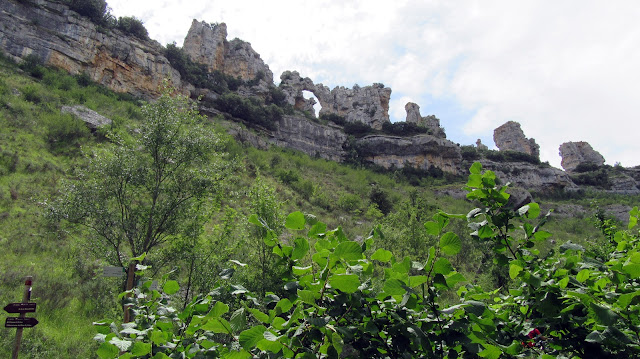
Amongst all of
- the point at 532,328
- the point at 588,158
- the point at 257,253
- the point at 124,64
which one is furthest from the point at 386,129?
the point at 532,328

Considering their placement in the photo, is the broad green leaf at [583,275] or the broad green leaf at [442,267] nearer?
the broad green leaf at [442,267]

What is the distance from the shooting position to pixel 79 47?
30172 mm

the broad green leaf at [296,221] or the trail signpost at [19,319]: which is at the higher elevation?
the broad green leaf at [296,221]

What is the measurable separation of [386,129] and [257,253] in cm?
4759

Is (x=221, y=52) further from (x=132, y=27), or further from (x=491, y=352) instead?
(x=491, y=352)

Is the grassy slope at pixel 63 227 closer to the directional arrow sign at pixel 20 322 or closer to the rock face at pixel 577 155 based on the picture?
the directional arrow sign at pixel 20 322

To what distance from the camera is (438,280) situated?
1.12 m

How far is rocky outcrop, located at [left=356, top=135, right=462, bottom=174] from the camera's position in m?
48.1

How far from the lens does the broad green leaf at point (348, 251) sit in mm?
1000

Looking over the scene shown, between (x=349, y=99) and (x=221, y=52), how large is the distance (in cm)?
2302

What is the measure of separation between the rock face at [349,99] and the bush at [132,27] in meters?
20.6

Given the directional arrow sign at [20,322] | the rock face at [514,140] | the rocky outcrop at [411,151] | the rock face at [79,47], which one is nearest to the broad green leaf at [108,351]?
the directional arrow sign at [20,322]

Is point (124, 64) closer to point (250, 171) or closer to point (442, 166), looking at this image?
point (250, 171)

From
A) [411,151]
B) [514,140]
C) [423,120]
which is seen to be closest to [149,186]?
[411,151]
